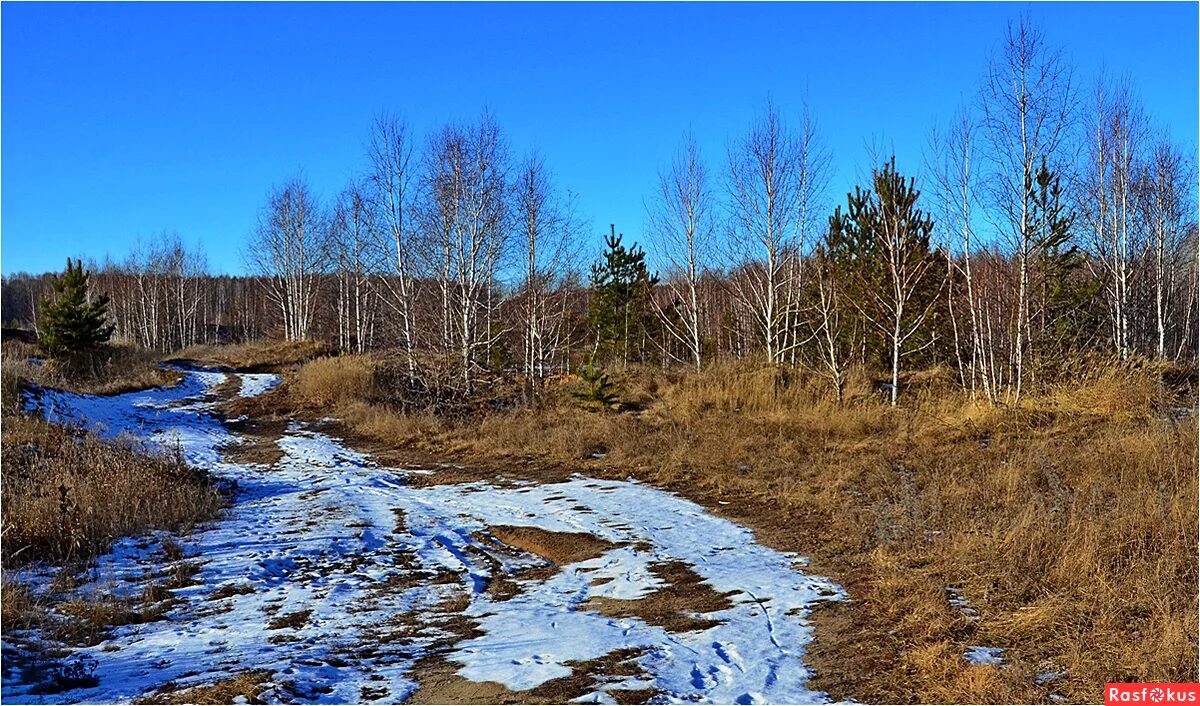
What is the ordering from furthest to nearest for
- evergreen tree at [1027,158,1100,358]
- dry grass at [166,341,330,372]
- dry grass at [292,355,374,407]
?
dry grass at [166,341,330,372], dry grass at [292,355,374,407], evergreen tree at [1027,158,1100,358]

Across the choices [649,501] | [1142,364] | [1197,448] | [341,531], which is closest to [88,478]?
[341,531]

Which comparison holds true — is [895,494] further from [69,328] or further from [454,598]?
[69,328]

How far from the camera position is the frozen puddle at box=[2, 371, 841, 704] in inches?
184

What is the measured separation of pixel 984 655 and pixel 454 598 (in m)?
4.08

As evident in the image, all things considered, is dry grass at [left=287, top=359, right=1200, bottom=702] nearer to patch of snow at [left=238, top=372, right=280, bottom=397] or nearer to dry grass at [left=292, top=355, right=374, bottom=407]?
dry grass at [left=292, top=355, right=374, bottom=407]

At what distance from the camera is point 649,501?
10039 millimetres

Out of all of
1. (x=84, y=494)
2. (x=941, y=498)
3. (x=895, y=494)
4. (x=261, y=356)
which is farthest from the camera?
(x=261, y=356)

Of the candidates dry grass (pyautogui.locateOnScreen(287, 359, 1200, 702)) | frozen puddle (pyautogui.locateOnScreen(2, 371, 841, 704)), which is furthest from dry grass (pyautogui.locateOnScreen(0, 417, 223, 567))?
dry grass (pyautogui.locateOnScreen(287, 359, 1200, 702))

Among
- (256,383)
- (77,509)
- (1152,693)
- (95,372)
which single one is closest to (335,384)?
(256,383)

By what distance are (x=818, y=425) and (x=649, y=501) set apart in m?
4.78

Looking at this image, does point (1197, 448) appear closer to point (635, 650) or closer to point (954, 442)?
point (954, 442)

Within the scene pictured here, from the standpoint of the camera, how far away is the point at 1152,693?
13.2ft

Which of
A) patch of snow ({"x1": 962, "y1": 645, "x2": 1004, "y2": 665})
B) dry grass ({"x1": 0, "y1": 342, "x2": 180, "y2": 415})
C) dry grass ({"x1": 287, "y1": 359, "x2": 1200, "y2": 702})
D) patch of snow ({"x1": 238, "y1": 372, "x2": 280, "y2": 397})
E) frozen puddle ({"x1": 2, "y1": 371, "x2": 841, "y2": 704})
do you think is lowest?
frozen puddle ({"x1": 2, "y1": 371, "x2": 841, "y2": 704})

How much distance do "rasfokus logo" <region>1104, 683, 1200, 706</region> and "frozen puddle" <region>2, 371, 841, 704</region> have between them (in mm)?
1510
